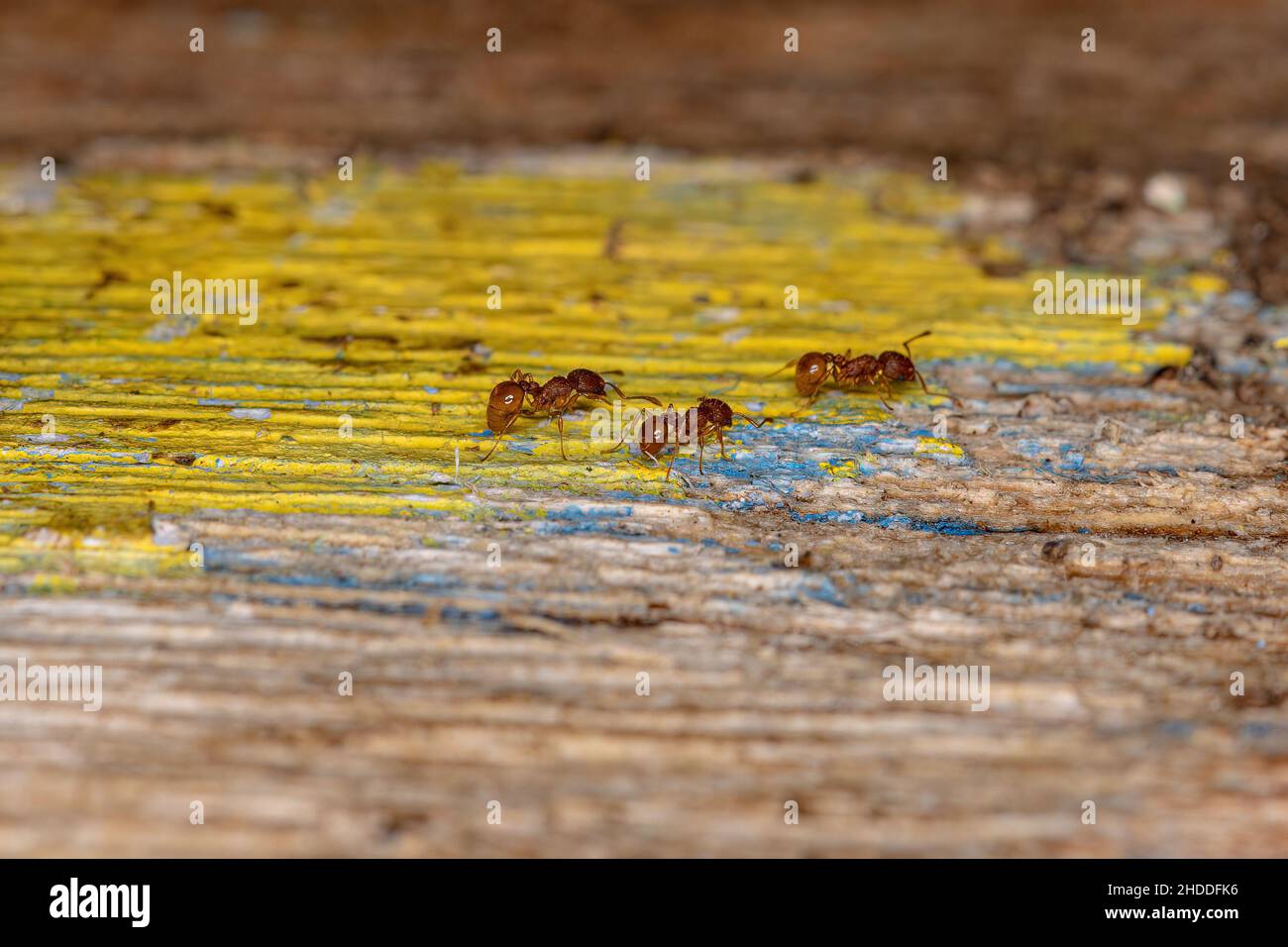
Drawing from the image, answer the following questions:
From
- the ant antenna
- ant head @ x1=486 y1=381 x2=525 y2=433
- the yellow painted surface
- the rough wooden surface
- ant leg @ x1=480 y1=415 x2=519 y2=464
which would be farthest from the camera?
the ant antenna

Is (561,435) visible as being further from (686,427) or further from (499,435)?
(686,427)

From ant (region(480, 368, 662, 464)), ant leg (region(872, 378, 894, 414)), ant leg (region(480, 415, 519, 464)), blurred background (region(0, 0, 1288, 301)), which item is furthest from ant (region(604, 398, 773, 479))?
blurred background (region(0, 0, 1288, 301))

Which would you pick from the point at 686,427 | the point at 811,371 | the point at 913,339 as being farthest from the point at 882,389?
the point at 686,427

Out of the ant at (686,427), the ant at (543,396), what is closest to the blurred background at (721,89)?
the ant at (686,427)

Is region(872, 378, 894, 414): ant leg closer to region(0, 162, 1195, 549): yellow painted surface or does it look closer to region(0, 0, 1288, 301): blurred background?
region(0, 162, 1195, 549): yellow painted surface

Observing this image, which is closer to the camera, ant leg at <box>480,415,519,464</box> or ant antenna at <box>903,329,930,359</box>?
Result: ant leg at <box>480,415,519,464</box>

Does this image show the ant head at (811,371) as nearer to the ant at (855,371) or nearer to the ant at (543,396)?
the ant at (855,371)

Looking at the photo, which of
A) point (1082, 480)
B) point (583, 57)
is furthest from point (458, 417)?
point (583, 57)

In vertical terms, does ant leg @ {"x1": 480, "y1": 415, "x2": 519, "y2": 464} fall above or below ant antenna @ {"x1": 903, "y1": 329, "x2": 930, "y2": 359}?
below
